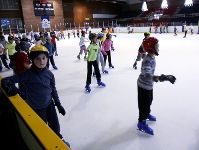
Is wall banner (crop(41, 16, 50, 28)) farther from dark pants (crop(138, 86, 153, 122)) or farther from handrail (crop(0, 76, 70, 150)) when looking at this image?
handrail (crop(0, 76, 70, 150))

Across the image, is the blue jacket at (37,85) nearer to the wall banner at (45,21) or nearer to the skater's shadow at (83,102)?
the skater's shadow at (83,102)

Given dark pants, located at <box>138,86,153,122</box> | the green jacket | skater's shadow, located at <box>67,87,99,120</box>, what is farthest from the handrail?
the green jacket

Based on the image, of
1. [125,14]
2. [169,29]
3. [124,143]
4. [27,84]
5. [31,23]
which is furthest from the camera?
[125,14]

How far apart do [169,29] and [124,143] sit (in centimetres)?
1914

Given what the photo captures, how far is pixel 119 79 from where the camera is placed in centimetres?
447

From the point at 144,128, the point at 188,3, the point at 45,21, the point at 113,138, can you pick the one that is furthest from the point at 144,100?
the point at 188,3

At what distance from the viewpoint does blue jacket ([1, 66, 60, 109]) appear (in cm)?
158

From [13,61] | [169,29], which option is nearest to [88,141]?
[13,61]

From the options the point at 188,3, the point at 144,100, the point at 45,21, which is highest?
the point at 188,3

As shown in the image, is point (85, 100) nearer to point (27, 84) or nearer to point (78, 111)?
point (78, 111)

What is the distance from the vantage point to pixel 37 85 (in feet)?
5.40

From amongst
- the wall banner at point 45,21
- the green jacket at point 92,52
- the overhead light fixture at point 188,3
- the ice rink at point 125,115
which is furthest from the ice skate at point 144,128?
the overhead light fixture at point 188,3

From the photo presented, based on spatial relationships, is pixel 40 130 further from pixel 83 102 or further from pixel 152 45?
pixel 83 102

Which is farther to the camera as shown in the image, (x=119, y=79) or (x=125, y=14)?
(x=125, y=14)
